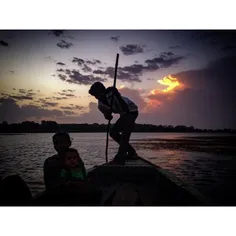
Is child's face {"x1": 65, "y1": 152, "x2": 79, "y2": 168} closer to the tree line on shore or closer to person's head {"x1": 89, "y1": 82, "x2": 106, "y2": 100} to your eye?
the tree line on shore

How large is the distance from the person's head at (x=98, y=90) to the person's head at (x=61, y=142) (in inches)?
15.2

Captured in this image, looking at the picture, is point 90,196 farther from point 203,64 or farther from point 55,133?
point 203,64

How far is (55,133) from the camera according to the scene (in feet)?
8.63

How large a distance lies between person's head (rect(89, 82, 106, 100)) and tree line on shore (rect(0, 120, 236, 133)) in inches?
9.2

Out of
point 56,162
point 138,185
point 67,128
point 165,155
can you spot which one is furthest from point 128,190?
point 67,128

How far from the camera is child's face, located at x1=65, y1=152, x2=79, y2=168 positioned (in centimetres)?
244

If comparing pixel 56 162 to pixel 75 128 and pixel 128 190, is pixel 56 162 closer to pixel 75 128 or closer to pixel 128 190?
pixel 75 128

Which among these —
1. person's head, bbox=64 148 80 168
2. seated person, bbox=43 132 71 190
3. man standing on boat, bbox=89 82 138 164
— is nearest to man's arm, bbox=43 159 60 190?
seated person, bbox=43 132 71 190

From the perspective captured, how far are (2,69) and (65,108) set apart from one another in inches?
22.8

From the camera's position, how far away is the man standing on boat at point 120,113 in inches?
104

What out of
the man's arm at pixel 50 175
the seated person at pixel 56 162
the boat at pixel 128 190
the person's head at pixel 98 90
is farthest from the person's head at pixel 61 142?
the person's head at pixel 98 90

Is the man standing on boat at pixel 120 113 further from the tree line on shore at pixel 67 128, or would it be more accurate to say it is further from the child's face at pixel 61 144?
the child's face at pixel 61 144
